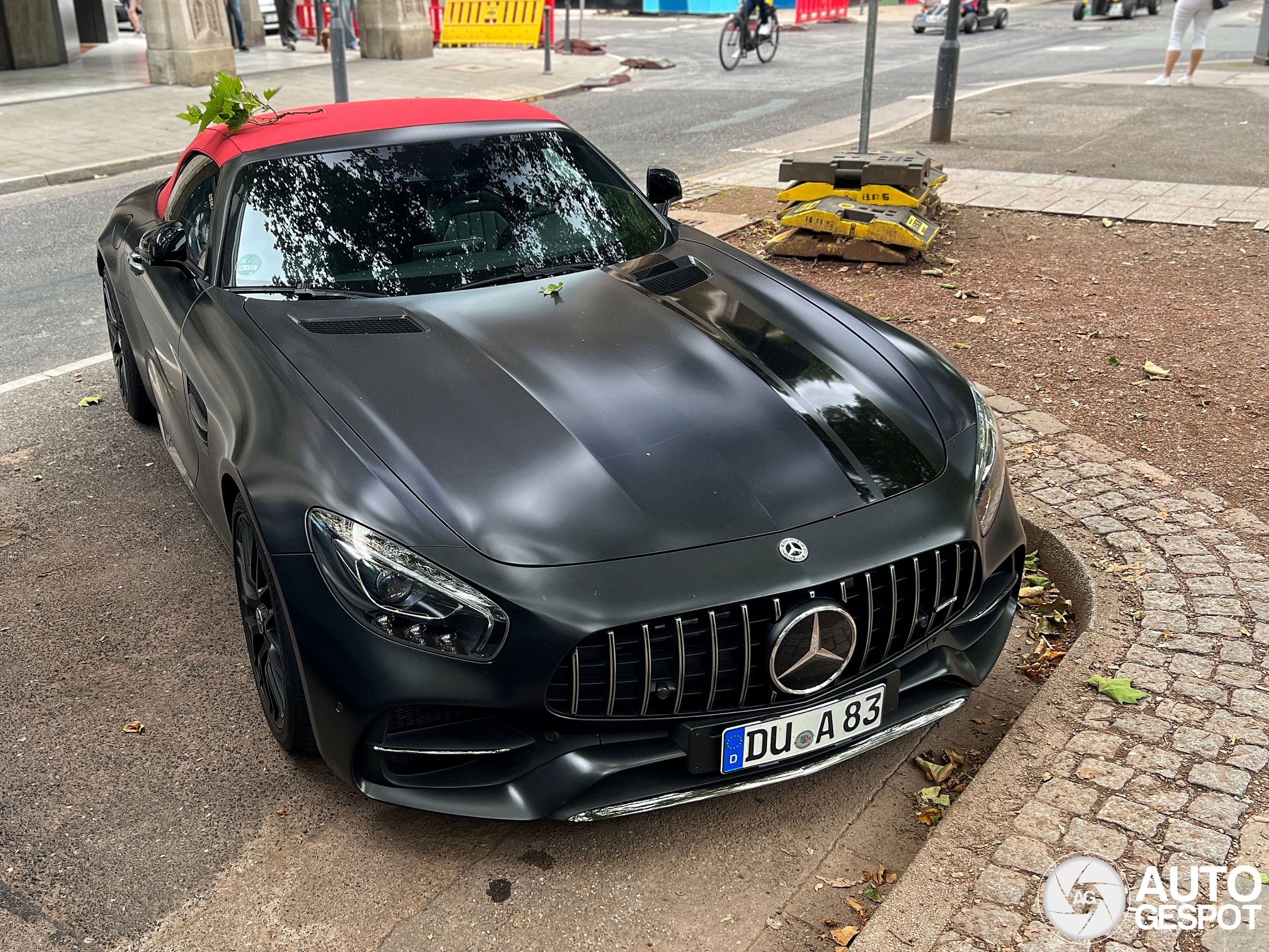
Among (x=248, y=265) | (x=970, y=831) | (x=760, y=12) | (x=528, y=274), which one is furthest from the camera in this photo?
(x=760, y=12)

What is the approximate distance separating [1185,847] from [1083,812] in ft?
0.76

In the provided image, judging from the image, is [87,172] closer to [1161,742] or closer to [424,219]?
[424,219]

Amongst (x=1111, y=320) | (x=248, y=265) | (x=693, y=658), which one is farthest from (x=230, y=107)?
(x=1111, y=320)

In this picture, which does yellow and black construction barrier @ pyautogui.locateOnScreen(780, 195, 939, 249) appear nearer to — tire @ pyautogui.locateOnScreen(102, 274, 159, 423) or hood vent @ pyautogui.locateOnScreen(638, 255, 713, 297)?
hood vent @ pyautogui.locateOnScreen(638, 255, 713, 297)

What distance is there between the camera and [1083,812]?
9.12 feet

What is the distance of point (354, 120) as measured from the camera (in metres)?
4.22

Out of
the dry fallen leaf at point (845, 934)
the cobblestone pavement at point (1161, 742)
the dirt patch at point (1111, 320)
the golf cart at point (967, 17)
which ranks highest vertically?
the golf cart at point (967, 17)

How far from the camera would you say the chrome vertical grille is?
254 centimetres

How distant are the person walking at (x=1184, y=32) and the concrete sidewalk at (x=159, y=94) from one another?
29.4ft

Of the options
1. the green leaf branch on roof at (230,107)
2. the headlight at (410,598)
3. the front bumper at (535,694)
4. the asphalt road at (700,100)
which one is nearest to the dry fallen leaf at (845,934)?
the front bumper at (535,694)

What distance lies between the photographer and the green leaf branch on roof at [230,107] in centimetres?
431

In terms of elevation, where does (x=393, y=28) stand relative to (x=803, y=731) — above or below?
above

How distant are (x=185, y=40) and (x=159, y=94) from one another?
110 centimetres

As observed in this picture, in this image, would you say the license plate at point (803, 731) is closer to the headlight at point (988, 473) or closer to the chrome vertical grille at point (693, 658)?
the chrome vertical grille at point (693, 658)
